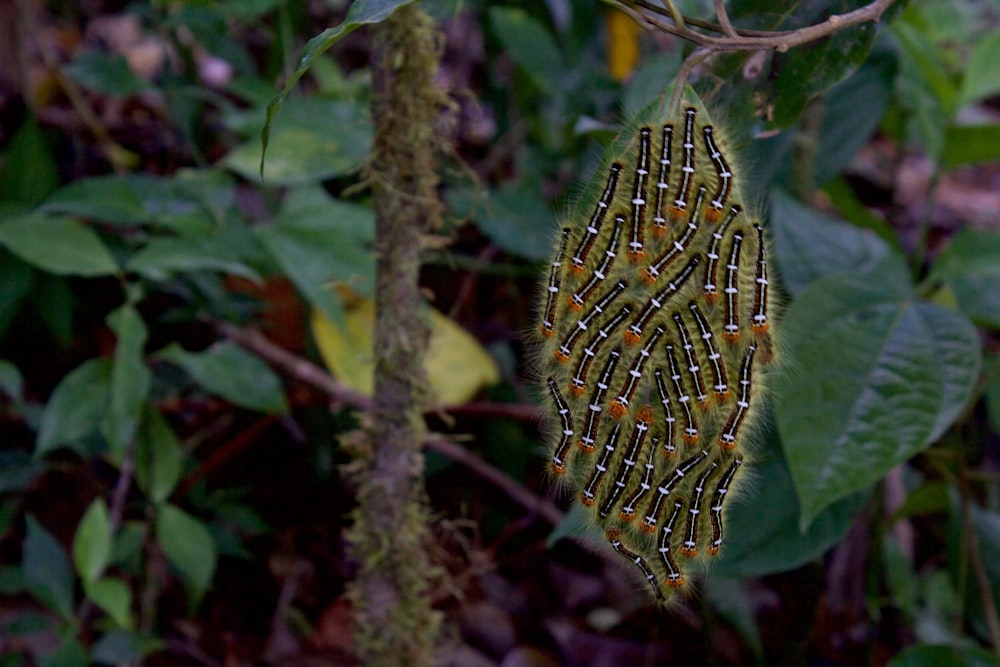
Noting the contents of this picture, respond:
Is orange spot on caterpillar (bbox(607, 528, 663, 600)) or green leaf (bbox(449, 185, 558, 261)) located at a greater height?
green leaf (bbox(449, 185, 558, 261))

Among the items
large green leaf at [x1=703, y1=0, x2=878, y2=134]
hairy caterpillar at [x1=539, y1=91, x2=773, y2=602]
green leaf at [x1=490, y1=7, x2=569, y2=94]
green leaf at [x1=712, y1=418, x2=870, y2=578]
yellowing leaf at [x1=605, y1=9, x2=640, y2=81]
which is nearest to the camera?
hairy caterpillar at [x1=539, y1=91, x2=773, y2=602]

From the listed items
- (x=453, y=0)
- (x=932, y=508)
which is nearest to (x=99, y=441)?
(x=453, y=0)

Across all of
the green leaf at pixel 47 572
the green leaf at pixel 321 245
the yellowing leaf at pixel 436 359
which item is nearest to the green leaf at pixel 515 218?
the yellowing leaf at pixel 436 359

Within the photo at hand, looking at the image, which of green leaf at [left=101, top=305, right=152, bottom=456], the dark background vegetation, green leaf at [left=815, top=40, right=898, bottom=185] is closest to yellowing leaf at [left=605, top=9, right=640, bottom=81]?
the dark background vegetation

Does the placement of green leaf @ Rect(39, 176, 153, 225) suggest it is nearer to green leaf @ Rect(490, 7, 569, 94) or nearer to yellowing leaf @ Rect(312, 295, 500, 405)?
yellowing leaf @ Rect(312, 295, 500, 405)

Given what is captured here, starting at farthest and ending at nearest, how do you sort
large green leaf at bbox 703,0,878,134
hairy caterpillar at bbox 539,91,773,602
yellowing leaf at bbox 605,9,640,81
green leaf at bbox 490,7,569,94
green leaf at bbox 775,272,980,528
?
yellowing leaf at bbox 605,9,640,81 → green leaf at bbox 490,7,569,94 → green leaf at bbox 775,272,980,528 → large green leaf at bbox 703,0,878,134 → hairy caterpillar at bbox 539,91,773,602

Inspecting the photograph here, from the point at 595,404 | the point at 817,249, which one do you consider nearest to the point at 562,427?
the point at 595,404

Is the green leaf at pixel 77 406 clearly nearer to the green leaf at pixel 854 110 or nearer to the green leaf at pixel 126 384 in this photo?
the green leaf at pixel 126 384
